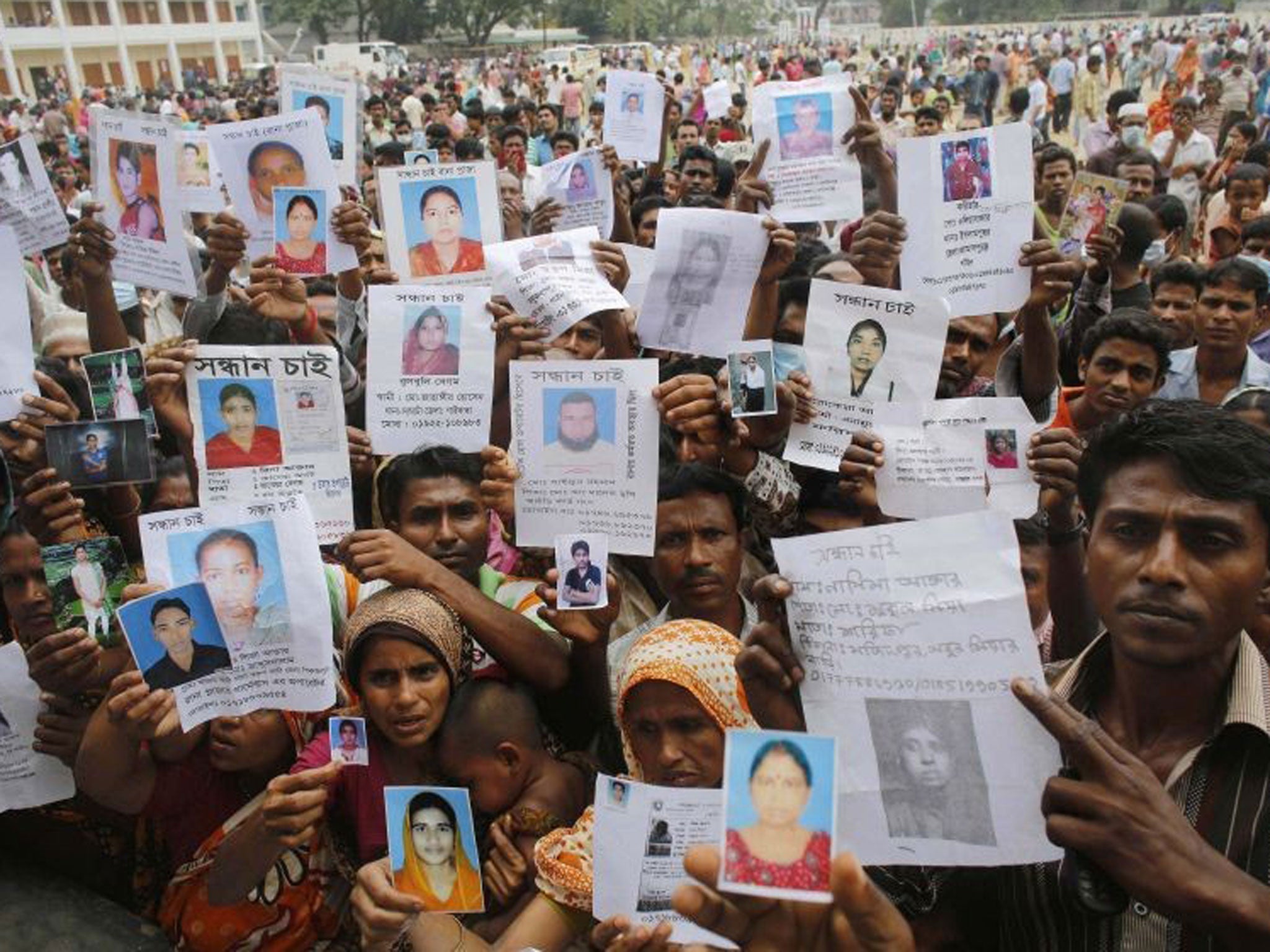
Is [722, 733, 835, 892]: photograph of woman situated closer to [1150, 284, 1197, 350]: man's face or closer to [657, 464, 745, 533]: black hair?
[657, 464, 745, 533]: black hair

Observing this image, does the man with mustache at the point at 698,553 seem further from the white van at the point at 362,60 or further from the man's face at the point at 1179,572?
the white van at the point at 362,60

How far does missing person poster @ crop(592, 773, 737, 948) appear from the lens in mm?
1799

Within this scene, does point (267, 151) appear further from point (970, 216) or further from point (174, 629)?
point (970, 216)

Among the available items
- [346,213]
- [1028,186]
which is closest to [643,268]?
[346,213]

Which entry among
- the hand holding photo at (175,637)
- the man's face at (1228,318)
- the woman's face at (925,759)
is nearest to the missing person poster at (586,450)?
the hand holding photo at (175,637)

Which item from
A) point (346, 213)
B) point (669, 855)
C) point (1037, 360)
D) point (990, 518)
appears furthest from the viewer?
point (346, 213)

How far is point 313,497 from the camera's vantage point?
9.17 feet

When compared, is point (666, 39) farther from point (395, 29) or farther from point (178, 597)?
point (178, 597)

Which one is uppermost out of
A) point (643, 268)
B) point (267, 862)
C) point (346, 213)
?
point (346, 213)

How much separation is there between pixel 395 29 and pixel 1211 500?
68841mm

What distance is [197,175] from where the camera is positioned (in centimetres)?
553

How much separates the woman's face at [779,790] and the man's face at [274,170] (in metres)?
3.10

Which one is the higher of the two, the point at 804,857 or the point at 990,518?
the point at 990,518

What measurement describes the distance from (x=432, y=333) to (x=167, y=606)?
1194 mm
